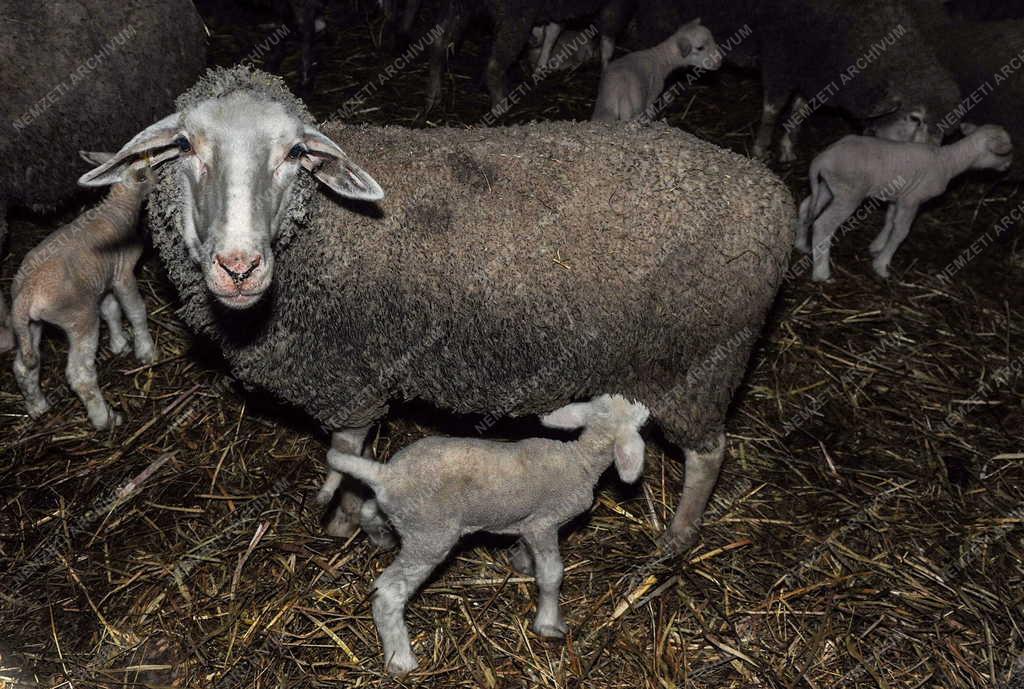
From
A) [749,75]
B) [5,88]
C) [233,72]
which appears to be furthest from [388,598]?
[749,75]

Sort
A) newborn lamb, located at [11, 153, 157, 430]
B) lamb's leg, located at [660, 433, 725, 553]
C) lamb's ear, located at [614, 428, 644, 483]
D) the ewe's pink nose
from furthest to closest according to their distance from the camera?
newborn lamb, located at [11, 153, 157, 430], lamb's leg, located at [660, 433, 725, 553], lamb's ear, located at [614, 428, 644, 483], the ewe's pink nose

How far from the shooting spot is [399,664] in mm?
3270

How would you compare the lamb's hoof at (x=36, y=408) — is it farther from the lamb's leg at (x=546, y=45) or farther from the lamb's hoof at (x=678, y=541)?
the lamb's leg at (x=546, y=45)

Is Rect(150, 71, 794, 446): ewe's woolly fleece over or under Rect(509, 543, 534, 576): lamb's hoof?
over

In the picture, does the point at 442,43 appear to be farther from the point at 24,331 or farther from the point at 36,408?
the point at 36,408

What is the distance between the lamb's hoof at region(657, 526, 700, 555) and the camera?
150 inches

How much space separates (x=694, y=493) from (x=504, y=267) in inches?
55.2

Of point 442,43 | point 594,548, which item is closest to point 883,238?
point 594,548

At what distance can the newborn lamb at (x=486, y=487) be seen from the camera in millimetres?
2936

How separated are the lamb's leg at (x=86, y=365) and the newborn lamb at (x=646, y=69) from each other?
3.23 metres

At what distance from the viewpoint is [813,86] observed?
6070mm

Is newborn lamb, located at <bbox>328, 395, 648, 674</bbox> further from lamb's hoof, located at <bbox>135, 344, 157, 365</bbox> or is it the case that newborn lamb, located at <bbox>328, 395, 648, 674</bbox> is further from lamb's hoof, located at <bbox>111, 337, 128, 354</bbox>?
lamb's hoof, located at <bbox>111, 337, 128, 354</bbox>

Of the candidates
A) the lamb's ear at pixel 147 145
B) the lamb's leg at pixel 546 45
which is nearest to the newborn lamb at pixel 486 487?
the lamb's ear at pixel 147 145


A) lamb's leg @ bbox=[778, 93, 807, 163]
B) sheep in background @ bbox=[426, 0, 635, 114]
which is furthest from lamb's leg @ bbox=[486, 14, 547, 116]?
lamb's leg @ bbox=[778, 93, 807, 163]
